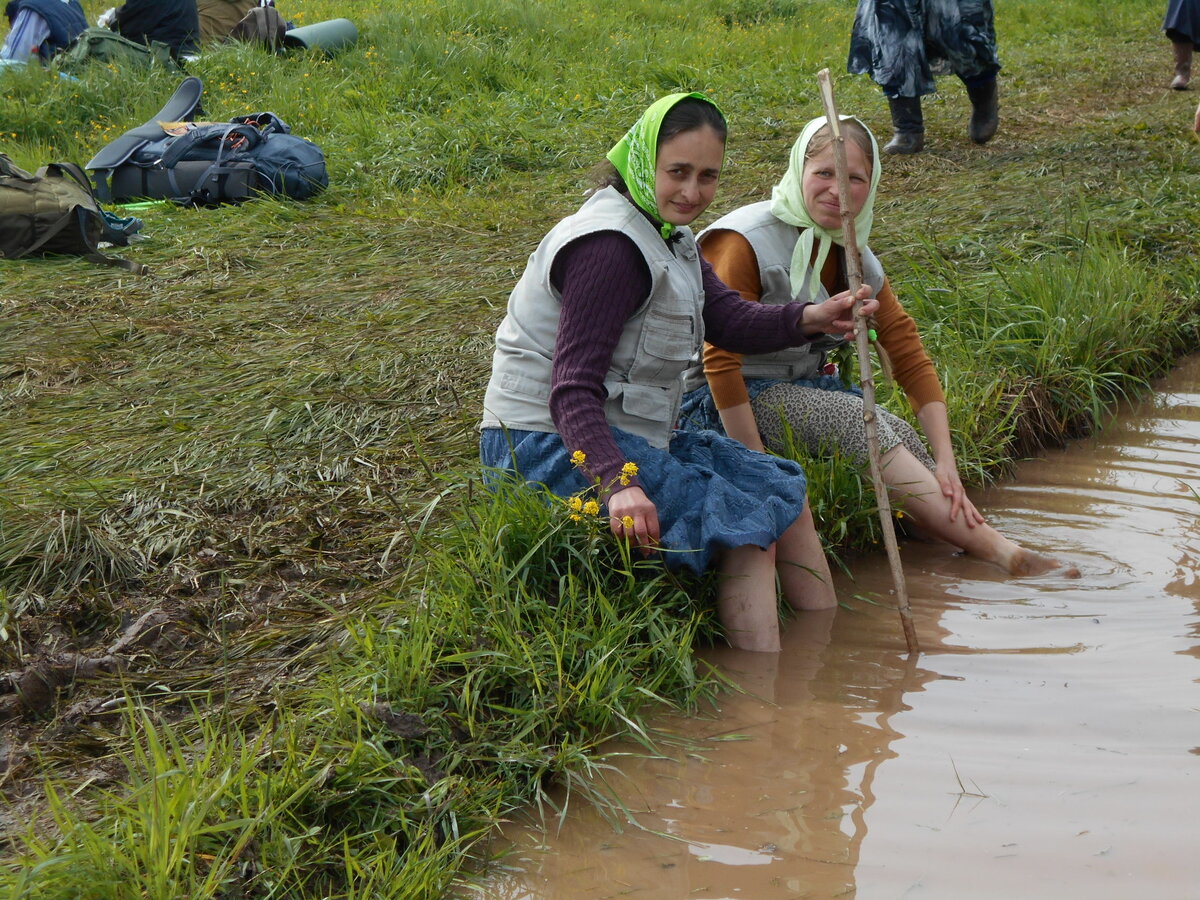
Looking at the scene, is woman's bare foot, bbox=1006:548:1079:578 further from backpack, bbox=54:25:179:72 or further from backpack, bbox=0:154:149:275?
backpack, bbox=54:25:179:72

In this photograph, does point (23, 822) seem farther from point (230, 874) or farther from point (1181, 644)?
point (1181, 644)

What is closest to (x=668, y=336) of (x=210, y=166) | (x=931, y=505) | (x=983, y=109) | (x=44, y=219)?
(x=931, y=505)

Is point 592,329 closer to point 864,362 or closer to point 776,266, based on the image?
point 864,362

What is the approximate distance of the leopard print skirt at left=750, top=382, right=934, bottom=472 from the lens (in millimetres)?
3324

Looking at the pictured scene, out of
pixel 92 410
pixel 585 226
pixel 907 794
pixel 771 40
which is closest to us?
pixel 907 794

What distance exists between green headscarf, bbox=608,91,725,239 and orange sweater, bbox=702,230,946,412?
0.50 metres

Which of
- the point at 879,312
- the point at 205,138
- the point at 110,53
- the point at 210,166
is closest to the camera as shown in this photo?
the point at 879,312

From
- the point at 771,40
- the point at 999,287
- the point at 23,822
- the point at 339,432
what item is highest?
the point at 771,40

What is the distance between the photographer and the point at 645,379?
280cm

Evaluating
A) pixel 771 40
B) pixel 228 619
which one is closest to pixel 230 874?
pixel 228 619

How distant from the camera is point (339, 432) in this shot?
377 cm

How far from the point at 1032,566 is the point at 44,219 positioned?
186 inches

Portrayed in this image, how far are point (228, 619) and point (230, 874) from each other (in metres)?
1.00

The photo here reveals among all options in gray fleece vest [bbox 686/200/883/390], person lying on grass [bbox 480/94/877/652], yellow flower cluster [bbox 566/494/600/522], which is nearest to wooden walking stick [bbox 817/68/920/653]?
person lying on grass [bbox 480/94/877/652]
